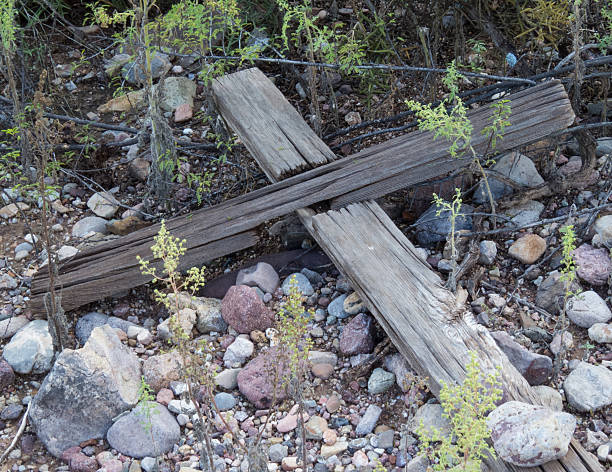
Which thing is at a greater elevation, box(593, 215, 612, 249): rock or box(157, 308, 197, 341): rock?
box(157, 308, 197, 341): rock

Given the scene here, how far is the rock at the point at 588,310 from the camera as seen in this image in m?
3.19

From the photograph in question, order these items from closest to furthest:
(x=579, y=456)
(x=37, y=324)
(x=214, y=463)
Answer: (x=579, y=456), (x=214, y=463), (x=37, y=324)

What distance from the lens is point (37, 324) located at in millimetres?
3451

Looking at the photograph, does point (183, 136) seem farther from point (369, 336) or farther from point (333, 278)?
point (369, 336)

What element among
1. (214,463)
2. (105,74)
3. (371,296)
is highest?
(105,74)

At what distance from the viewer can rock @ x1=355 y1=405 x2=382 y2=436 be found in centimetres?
292

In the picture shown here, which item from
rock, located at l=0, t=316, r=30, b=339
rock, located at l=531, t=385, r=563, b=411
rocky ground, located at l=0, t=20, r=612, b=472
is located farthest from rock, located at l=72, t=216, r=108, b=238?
rock, located at l=531, t=385, r=563, b=411

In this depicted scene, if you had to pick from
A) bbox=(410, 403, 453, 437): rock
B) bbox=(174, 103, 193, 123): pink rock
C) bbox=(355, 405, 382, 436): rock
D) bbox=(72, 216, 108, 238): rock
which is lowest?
bbox=(355, 405, 382, 436): rock

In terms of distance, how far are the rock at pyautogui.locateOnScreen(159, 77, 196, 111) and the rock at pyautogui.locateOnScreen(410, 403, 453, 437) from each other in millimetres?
2782

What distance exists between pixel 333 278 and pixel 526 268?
3.11 feet

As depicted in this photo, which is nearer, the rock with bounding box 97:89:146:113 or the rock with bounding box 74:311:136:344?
the rock with bounding box 74:311:136:344

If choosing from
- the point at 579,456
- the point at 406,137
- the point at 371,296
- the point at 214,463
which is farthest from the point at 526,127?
the point at 214,463

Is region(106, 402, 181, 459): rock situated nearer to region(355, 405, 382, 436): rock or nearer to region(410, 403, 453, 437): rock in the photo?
region(355, 405, 382, 436): rock

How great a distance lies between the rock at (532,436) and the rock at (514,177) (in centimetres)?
156
